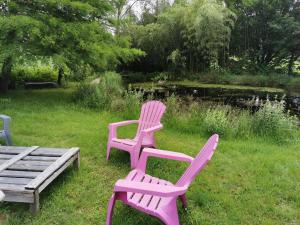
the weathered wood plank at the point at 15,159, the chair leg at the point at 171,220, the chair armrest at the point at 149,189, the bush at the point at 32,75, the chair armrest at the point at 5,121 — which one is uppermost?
the bush at the point at 32,75

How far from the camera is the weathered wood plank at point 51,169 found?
Answer: 6.92ft

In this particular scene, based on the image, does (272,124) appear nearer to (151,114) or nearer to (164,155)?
(151,114)

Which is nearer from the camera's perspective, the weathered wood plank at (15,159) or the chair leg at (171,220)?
the chair leg at (171,220)

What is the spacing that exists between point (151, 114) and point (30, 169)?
5.37ft

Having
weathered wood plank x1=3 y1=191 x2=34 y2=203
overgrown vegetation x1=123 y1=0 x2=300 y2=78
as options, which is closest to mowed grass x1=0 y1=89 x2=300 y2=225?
weathered wood plank x1=3 y1=191 x2=34 y2=203

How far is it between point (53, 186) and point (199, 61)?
1359 cm

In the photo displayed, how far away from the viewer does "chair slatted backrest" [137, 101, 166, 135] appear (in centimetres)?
350

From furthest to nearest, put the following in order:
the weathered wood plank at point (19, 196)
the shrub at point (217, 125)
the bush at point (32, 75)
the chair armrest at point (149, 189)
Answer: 1. the bush at point (32, 75)
2. the shrub at point (217, 125)
3. the weathered wood plank at point (19, 196)
4. the chair armrest at point (149, 189)

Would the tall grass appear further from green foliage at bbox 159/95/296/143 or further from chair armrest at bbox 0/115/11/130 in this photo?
chair armrest at bbox 0/115/11/130

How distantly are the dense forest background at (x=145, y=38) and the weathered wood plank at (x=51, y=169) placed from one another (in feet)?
12.2

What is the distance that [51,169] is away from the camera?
2.41 meters

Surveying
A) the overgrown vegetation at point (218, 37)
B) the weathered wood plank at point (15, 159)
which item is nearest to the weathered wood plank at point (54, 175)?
the weathered wood plank at point (15, 159)

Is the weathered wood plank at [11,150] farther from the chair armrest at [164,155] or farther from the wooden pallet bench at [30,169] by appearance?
the chair armrest at [164,155]

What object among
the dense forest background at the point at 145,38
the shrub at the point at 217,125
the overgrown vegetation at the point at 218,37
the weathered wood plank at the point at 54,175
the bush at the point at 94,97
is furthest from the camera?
the overgrown vegetation at the point at 218,37
